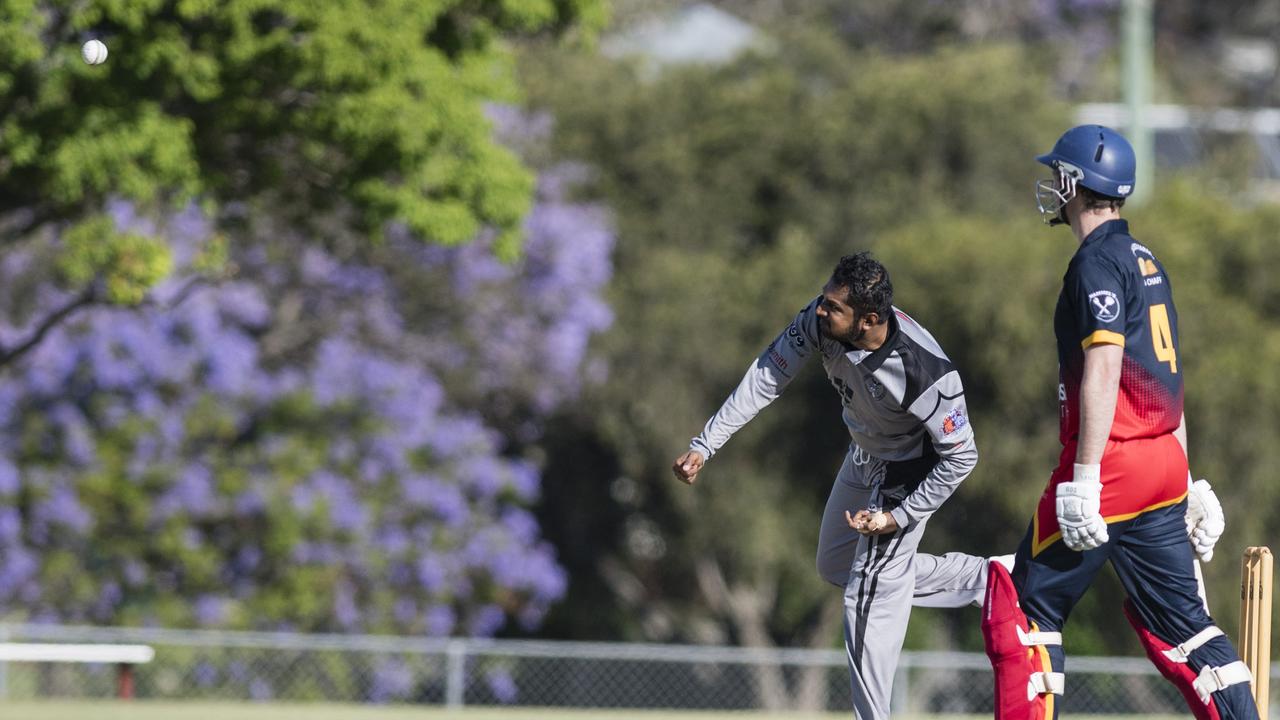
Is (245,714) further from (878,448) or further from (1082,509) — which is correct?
(1082,509)

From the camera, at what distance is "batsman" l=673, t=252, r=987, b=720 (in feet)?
20.6

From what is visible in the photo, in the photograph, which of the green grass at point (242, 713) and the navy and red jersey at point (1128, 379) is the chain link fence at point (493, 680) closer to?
the green grass at point (242, 713)

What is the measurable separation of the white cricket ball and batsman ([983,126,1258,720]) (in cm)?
791

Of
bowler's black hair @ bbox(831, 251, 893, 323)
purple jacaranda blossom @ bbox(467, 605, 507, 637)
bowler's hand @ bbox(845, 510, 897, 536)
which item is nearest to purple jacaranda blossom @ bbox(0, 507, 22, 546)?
purple jacaranda blossom @ bbox(467, 605, 507, 637)

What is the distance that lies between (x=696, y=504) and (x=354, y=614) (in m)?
4.83

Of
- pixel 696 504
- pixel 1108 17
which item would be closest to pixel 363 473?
pixel 696 504

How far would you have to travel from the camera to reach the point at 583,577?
2500cm

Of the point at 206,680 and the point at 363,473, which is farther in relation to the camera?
the point at 363,473

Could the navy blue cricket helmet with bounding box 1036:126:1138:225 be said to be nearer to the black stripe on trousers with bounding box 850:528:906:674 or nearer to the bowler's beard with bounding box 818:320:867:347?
the bowler's beard with bounding box 818:320:867:347

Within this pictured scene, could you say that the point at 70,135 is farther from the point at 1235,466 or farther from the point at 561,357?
the point at 1235,466

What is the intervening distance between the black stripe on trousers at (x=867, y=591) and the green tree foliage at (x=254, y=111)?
22.5 feet

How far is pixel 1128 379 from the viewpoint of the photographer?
5879 millimetres

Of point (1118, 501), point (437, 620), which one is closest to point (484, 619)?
point (437, 620)

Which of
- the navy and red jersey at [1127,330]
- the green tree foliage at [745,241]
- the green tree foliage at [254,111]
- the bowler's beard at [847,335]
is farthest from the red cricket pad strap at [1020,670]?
the green tree foliage at [745,241]
